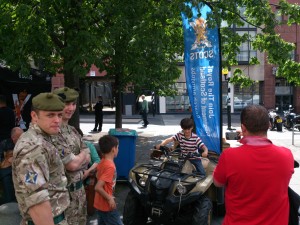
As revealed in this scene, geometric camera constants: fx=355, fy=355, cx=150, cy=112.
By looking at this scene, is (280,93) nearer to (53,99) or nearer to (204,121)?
(204,121)

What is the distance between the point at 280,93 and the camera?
30.3m

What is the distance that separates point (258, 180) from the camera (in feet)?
7.30

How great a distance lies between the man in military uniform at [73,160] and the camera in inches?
108

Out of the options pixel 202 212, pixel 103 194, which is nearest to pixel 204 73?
pixel 202 212

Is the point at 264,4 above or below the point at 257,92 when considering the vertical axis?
above

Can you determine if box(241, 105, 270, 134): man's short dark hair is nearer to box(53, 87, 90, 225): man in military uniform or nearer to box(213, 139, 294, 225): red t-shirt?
box(213, 139, 294, 225): red t-shirt

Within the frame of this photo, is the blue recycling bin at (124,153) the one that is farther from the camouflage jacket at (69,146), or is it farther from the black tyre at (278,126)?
the black tyre at (278,126)

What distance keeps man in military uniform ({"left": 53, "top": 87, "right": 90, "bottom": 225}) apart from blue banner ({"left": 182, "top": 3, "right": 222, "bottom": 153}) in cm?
347

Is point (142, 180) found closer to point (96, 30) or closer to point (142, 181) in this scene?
point (142, 181)

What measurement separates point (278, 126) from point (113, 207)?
1557 centimetres

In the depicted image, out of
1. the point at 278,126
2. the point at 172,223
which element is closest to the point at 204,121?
the point at 172,223

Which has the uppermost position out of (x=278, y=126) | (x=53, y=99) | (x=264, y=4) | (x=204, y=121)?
(x=264, y=4)

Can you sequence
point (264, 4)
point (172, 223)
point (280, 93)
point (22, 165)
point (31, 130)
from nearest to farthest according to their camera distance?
point (22, 165), point (31, 130), point (172, 223), point (264, 4), point (280, 93)

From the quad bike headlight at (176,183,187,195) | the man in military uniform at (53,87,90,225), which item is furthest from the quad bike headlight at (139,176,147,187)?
→ the man in military uniform at (53,87,90,225)
